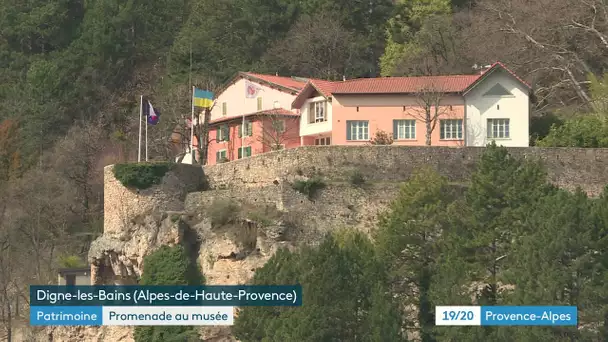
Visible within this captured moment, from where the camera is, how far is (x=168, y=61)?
283 ft

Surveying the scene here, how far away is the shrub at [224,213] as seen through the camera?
57.7 metres

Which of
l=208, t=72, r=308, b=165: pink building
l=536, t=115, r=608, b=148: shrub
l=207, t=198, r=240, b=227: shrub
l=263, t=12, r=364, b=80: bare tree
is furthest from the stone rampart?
l=263, t=12, r=364, b=80: bare tree

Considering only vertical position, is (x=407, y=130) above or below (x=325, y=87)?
below

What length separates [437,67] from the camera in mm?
76625

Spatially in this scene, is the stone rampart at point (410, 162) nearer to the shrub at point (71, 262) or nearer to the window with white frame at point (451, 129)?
the window with white frame at point (451, 129)

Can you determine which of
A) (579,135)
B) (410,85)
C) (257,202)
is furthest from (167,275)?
(579,135)

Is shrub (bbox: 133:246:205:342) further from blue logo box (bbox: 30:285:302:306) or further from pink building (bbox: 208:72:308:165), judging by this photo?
pink building (bbox: 208:72:308:165)

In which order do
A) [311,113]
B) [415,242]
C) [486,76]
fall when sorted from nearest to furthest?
[415,242] → [486,76] → [311,113]

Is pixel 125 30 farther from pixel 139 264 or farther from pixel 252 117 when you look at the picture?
pixel 139 264

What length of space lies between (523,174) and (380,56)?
33.1 m

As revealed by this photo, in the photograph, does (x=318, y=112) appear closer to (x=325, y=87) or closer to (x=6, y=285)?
(x=325, y=87)

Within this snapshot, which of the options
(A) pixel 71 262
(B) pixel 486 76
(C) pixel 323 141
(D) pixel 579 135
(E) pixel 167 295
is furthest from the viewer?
(A) pixel 71 262

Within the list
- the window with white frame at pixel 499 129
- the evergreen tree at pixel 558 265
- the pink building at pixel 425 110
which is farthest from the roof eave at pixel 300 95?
the evergreen tree at pixel 558 265

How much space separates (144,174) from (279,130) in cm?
967
